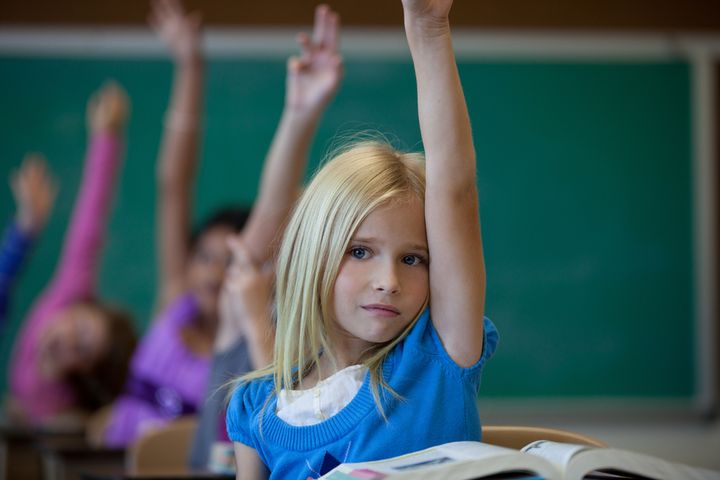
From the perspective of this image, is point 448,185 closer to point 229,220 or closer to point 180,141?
point 229,220

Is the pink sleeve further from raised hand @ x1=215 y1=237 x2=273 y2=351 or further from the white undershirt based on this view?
the white undershirt

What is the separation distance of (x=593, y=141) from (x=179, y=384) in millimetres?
2444

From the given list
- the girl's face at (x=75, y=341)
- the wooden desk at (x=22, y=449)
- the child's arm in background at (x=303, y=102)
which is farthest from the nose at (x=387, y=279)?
the girl's face at (x=75, y=341)

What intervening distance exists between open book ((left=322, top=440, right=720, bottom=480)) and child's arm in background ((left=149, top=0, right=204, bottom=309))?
2523 mm

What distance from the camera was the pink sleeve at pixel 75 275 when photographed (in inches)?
149

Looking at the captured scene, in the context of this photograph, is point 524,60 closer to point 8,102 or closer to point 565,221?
point 565,221

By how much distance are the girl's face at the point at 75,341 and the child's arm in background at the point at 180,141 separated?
0.96 ft

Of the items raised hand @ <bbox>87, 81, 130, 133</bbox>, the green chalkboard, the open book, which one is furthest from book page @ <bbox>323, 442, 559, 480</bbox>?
the green chalkboard

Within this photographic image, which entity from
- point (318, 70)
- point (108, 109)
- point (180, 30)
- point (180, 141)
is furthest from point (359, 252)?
point (108, 109)

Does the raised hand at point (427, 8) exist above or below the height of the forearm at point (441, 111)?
above

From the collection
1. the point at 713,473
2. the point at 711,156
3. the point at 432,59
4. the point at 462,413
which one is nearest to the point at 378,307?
the point at 462,413

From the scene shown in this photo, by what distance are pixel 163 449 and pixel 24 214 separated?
6.25 feet

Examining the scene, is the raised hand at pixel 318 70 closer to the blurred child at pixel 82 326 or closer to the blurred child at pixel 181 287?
the blurred child at pixel 181 287

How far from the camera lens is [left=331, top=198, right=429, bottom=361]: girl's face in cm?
107
